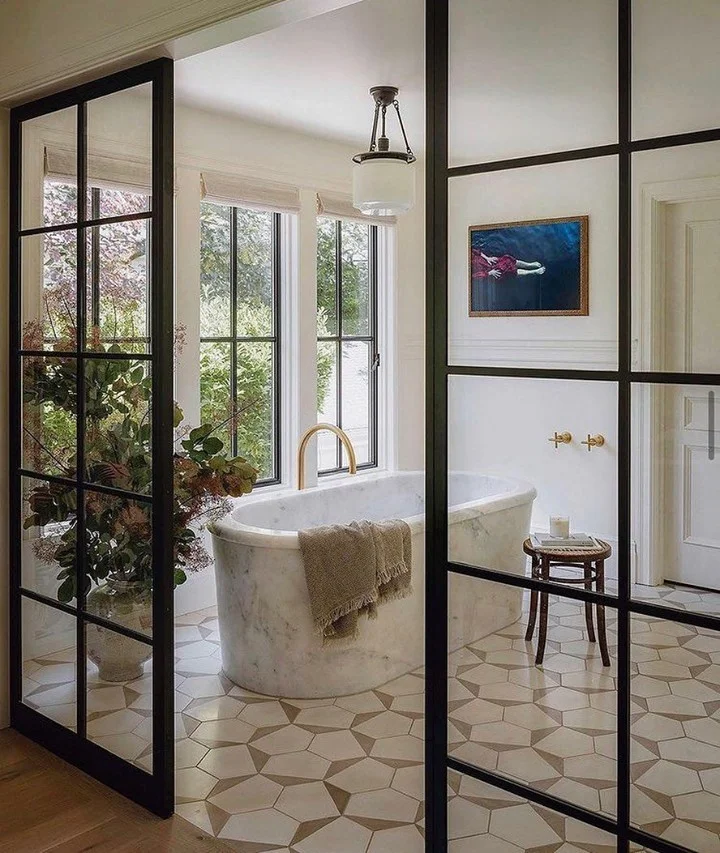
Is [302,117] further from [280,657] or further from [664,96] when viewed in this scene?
[664,96]

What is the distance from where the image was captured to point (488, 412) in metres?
1.94

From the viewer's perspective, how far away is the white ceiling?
320 cm

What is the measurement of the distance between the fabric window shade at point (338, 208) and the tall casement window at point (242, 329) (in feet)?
0.91

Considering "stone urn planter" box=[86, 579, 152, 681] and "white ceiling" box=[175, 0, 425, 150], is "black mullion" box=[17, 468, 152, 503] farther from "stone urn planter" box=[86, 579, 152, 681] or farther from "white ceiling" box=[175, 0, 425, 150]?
"white ceiling" box=[175, 0, 425, 150]

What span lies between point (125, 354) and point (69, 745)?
1365 millimetres

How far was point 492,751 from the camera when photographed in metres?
1.94

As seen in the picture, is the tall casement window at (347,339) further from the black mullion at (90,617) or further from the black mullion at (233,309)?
the black mullion at (90,617)

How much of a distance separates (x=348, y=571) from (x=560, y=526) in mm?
1730

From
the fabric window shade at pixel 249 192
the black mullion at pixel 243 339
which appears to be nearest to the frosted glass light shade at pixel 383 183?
the fabric window shade at pixel 249 192

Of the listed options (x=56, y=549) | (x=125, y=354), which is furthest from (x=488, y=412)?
(x=56, y=549)

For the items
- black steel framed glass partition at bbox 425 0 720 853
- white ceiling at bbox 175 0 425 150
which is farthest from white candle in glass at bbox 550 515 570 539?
white ceiling at bbox 175 0 425 150

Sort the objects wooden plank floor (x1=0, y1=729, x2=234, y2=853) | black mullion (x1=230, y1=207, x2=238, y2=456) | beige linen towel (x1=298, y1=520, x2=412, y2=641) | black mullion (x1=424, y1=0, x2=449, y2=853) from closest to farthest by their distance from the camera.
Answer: black mullion (x1=424, y1=0, x2=449, y2=853)
wooden plank floor (x1=0, y1=729, x2=234, y2=853)
beige linen towel (x1=298, y1=520, x2=412, y2=641)
black mullion (x1=230, y1=207, x2=238, y2=456)

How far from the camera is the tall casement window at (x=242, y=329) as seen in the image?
4727mm

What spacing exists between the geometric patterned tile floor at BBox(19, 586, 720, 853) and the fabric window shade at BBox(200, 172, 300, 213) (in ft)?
8.42
